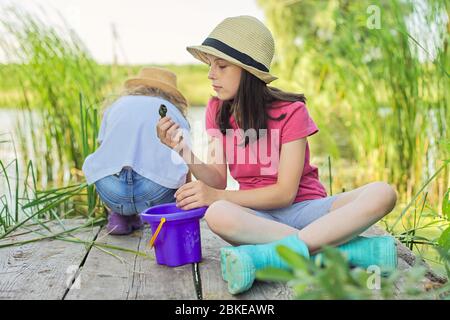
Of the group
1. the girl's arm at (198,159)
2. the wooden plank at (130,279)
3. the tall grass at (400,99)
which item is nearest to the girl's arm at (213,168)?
the girl's arm at (198,159)

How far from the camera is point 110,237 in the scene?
2.40 meters

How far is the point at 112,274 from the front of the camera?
6.30ft

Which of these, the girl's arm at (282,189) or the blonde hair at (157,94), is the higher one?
the blonde hair at (157,94)

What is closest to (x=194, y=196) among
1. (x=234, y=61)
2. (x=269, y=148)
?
(x=269, y=148)

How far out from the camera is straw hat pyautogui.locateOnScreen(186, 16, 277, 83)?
2.06m

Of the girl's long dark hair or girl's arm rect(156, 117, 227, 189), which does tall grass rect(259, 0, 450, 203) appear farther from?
girl's arm rect(156, 117, 227, 189)

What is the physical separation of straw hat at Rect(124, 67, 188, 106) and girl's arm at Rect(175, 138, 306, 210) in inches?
26.8

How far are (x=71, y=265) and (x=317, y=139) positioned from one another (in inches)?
187

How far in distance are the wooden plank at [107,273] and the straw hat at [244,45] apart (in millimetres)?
725

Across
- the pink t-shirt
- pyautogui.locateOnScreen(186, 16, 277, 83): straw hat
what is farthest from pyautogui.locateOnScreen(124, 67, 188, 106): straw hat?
pyautogui.locateOnScreen(186, 16, 277, 83): straw hat

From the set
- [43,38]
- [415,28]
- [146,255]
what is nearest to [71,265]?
[146,255]

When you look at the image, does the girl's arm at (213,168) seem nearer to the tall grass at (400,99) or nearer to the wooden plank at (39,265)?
the wooden plank at (39,265)

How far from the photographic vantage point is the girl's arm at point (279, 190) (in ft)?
6.70
